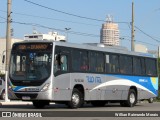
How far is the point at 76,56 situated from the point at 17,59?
282 cm

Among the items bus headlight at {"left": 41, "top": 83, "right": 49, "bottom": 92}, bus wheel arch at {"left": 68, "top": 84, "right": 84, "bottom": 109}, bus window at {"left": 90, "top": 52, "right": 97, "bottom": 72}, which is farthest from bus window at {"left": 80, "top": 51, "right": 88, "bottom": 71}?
bus headlight at {"left": 41, "top": 83, "right": 49, "bottom": 92}

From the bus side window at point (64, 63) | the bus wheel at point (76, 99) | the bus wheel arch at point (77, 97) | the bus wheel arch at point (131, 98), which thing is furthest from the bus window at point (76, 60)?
the bus wheel arch at point (131, 98)

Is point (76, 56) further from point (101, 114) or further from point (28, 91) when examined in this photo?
point (101, 114)

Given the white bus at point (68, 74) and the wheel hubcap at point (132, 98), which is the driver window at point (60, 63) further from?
the wheel hubcap at point (132, 98)

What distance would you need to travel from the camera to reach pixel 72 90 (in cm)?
2331

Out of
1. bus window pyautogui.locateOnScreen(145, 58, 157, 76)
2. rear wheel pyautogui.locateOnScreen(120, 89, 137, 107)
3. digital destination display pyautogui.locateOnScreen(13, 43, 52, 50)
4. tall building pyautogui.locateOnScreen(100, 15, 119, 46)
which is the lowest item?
rear wheel pyautogui.locateOnScreen(120, 89, 137, 107)

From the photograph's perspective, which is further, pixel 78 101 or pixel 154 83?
pixel 154 83

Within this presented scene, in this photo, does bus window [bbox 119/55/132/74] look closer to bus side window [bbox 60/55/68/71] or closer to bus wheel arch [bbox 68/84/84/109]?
bus wheel arch [bbox 68/84/84/109]

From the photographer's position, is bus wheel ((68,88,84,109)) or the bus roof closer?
the bus roof

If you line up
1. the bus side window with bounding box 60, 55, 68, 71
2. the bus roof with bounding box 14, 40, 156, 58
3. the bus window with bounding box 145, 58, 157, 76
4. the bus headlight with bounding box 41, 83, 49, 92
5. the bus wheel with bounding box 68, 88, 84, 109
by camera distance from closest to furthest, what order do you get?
the bus headlight with bounding box 41, 83, 49, 92 → the bus side window with bounding box 60, 55, 68, 71 → the bus roof with bounding box 14, 40, 156, 58 → the bus wheel with bounding box 68, 88, 84, 109 → the bus window with bounding box 145, 58, 157, 76

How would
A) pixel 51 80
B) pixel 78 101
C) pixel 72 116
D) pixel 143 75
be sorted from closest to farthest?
1. pixel 72 116
2. pixel 51 80
3. pixel 78 101
4. pixel 143 75

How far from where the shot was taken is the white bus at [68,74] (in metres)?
22.2

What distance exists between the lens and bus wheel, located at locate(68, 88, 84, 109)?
76.1ft

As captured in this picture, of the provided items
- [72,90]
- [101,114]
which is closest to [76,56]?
[72,90]
